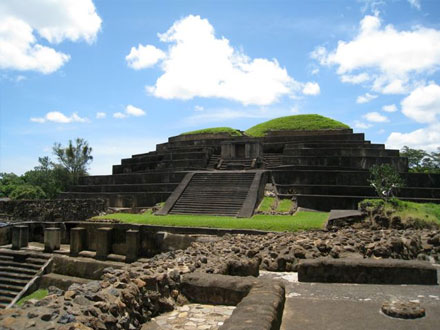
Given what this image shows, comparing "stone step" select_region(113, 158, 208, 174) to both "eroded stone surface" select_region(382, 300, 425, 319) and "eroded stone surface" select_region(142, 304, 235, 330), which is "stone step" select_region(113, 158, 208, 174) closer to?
"eroded stone surface" select_region(142, 304, 235, 330)

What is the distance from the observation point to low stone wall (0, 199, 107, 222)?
17.4 meters

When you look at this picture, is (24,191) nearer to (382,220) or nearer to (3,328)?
(382,220)

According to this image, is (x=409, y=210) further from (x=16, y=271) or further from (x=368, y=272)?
(x=16, y=271)

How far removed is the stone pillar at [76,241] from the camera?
1282 cm

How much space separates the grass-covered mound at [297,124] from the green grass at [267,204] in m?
13.6

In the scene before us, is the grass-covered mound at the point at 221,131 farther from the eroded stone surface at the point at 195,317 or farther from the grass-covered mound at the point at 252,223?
the eroded stone surface at the point at 195,317

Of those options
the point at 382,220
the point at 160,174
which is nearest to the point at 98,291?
the point at 382,220

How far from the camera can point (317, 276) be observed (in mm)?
5289

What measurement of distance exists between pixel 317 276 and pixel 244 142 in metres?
16.6

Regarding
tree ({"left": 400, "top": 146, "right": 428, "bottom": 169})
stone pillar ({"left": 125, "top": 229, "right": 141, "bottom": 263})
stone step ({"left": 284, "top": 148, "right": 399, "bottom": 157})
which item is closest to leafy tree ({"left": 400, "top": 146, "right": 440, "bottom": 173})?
tree ({"left": 400, "top": 146, "right": 428, "bottom": 169})

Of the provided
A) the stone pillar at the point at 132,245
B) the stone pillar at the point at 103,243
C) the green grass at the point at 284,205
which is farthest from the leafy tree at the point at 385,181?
the stone pillar at the point at 103,243

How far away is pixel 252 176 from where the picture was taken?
16.9 meters

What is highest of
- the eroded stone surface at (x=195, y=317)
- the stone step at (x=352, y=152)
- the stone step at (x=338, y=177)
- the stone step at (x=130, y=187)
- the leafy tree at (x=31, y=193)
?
the stone step at (x=352, y=152)

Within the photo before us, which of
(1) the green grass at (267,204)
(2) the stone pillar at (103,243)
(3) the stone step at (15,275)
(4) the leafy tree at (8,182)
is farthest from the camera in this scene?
(4) the leafy tree at (8,182)
